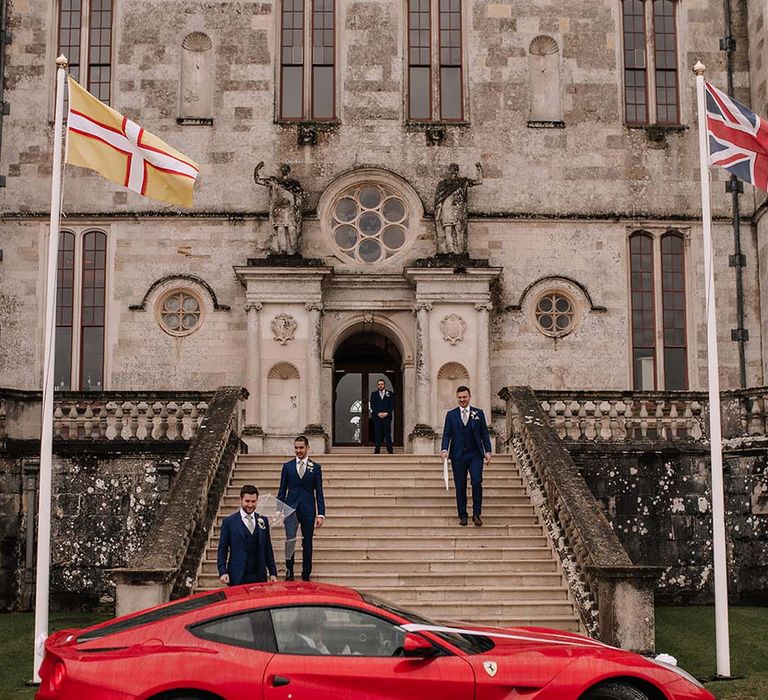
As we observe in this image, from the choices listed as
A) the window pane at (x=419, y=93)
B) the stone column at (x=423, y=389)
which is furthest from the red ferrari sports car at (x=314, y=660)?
the window pane at (x=419, y=93)

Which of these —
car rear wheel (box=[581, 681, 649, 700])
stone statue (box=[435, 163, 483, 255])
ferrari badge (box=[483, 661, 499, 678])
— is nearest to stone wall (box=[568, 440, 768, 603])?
stone statue (box=[435, 163, 483, 255])

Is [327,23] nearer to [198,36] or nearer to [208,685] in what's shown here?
[198,36]

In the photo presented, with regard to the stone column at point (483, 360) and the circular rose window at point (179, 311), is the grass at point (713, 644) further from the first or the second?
the circular rose window at point (179, 311)

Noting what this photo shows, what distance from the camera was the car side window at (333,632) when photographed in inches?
335

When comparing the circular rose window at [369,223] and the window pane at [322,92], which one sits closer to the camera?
the circular rose window at [369,223]

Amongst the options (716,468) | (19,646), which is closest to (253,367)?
(19,646)

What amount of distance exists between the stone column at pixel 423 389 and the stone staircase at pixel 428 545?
3676 millimetres

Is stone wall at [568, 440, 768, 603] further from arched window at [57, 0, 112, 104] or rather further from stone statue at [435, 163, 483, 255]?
arched window at [57, 0, 112, 104]

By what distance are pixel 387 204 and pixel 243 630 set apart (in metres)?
16.3

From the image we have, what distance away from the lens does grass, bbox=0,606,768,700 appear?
11805 mm

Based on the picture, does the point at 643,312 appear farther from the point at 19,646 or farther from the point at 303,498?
the point at 19,646

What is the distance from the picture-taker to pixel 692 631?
15.5 metres

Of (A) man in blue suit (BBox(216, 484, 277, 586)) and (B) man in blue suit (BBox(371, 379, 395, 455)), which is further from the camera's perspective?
(B) man in blue suit (BBox(371, 379, 395, 455))

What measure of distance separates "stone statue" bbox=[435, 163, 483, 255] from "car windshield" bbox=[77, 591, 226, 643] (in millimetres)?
15145
